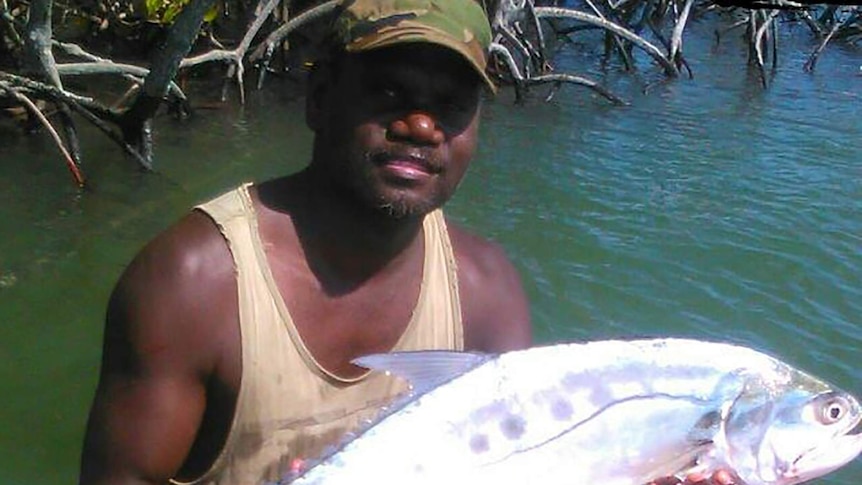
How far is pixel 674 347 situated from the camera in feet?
7.03

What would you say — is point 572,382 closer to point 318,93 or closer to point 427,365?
point 427,365

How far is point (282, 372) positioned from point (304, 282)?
0.18m

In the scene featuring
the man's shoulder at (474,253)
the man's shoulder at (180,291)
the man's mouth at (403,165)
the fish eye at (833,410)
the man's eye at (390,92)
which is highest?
the man's eye at (390,92)

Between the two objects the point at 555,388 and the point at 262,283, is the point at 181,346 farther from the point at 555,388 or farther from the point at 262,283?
the point at 555,388

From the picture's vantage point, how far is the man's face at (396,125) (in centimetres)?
224

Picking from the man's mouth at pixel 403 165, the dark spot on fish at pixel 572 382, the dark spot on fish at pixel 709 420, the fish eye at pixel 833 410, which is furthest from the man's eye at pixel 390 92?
the fish eye at pixel 833 410

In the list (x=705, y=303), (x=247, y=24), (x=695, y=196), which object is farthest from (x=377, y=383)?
(x=247, y=24)

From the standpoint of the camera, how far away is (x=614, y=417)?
6.99ft

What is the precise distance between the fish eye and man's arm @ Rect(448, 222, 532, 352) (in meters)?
0.74

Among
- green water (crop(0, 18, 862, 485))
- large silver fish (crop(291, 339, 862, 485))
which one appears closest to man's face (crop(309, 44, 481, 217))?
large silver fish (crop(291, 339, 862, 485))

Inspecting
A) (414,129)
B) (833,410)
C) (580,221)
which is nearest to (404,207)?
(414,129)

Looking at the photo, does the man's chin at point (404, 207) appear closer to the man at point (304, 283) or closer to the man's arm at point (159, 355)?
the man at point (304, 283)

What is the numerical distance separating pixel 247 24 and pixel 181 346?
1157 cm

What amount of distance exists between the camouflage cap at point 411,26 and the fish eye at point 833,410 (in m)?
0.88
